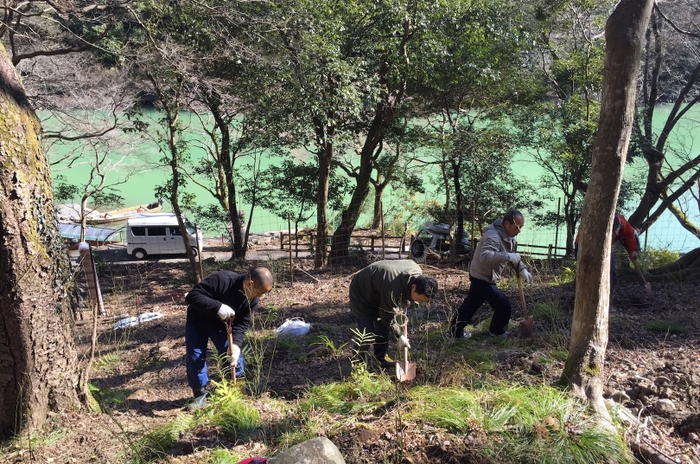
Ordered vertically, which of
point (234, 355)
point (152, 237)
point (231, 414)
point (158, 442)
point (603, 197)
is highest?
point (603, 197)

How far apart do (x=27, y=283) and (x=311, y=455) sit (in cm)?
225

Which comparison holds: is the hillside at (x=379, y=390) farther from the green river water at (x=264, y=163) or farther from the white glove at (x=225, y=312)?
the green river water at (x=264, y=163)

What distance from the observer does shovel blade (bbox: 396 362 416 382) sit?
4061mm

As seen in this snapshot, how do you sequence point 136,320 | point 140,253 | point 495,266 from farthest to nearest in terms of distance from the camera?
point 140,253 → point 136,320 → point 495,266

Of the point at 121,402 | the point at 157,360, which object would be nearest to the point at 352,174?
the point at 157,360

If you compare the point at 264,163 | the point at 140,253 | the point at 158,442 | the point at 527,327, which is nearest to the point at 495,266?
the point at 527,327

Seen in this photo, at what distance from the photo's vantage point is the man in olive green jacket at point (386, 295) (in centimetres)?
397

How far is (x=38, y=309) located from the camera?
3.66 metres

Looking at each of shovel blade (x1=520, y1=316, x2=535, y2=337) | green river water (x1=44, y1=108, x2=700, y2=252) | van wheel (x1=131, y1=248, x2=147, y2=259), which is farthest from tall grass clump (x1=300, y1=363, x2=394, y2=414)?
van wheel (x1=131, y1=248, x2=147, y2=259)

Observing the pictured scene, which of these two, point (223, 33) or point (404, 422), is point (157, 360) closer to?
point (404, 422)

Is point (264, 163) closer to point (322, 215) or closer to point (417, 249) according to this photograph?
point (417, 249)

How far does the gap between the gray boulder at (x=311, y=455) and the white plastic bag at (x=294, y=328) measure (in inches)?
132

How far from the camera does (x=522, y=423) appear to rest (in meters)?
3.19

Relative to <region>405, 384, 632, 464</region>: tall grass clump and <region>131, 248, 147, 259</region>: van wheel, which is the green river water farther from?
<region>405, 384, 632, 464</region>: tall grass clump
